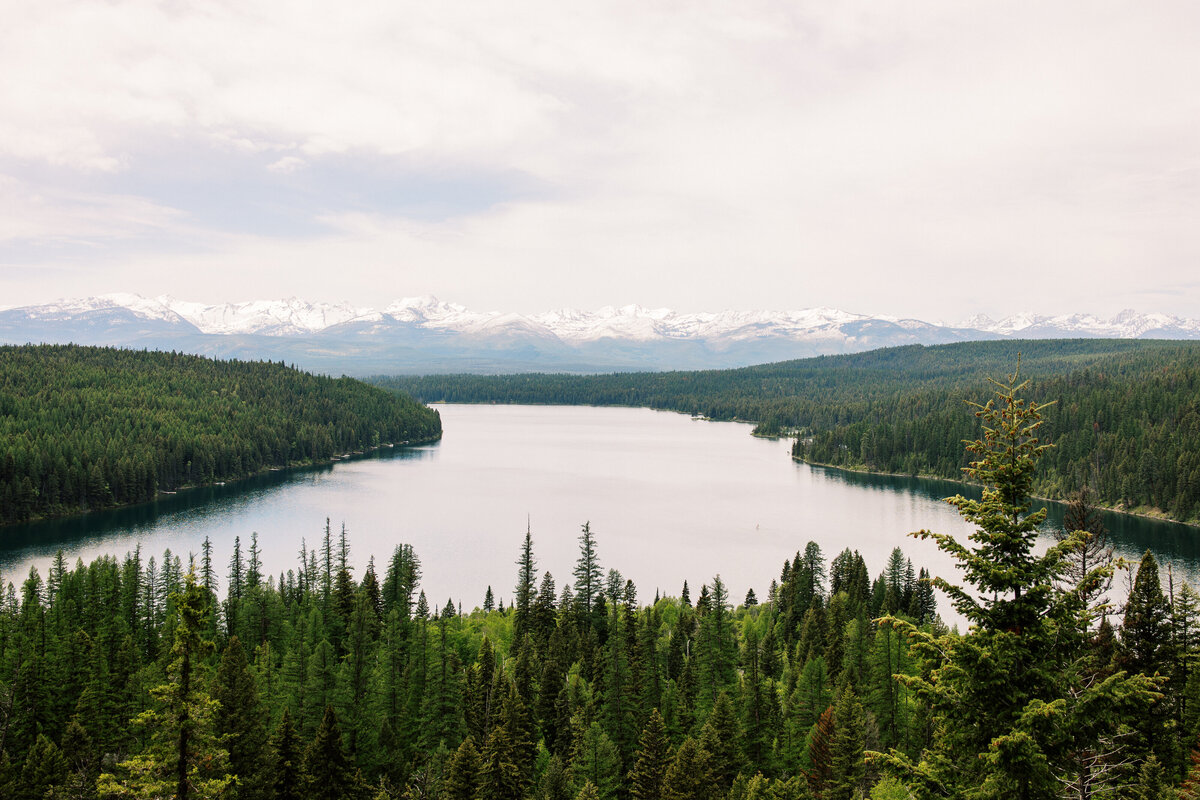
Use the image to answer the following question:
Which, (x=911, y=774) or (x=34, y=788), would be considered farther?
(x=34, y=788)

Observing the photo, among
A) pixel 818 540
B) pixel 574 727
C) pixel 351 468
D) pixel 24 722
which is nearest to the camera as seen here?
pixel 574 727

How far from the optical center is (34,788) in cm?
3328

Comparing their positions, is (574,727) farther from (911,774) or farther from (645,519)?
(645,519)

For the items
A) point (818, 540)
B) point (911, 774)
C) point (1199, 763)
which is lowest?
point (818, 540)

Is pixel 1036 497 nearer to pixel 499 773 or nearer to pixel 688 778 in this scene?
pixel 688 778

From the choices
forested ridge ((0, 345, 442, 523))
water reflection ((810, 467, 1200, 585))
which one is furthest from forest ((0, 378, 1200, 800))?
forested ridge ((0, 345, 442, 523))

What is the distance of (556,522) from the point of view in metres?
110

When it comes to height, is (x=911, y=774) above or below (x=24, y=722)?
above

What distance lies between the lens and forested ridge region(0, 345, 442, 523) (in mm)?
110312

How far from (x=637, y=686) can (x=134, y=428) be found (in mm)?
122507

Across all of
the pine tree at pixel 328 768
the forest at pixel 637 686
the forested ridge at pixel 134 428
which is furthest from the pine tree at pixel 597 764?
the forested ridge at pixel 134 428

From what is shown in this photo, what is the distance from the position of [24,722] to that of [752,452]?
166680 millimetres

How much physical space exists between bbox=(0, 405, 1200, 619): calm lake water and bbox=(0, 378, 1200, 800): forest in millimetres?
14320

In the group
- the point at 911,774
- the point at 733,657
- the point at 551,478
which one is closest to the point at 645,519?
the point at 551,478
